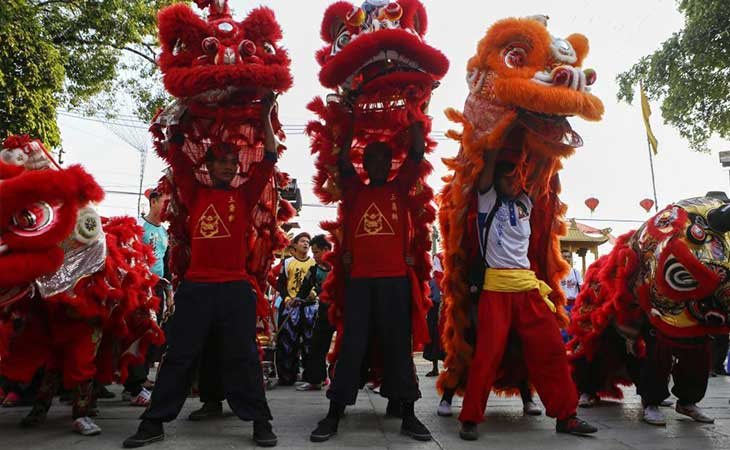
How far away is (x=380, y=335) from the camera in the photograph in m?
3.68

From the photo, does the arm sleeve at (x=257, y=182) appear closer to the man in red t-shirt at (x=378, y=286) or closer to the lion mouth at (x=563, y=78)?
the man in red t-shirt at (x=378, y=286)

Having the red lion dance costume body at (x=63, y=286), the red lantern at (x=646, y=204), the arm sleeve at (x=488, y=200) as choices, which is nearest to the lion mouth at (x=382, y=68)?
the arm sleeve at (x=488, y=200)

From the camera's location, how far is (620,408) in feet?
15.7

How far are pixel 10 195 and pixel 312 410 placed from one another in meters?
2.63

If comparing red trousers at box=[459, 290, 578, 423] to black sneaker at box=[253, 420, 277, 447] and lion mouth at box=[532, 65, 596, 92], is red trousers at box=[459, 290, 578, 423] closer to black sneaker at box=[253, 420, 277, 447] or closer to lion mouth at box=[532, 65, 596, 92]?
black sneaker at box=[253, 420, 277, 447]

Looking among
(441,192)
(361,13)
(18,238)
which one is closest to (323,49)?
(361,13)

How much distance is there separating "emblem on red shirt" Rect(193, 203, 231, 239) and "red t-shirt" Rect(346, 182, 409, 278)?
81cm

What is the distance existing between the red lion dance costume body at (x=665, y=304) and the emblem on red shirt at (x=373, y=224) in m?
1.81

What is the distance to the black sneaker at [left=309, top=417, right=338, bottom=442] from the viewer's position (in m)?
3.38

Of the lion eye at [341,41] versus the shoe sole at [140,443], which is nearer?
the shoe sole at [140,443]

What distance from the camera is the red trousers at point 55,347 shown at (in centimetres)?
364

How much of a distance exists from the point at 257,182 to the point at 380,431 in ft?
5.62

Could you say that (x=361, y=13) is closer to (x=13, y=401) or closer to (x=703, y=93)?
(x=13, y=401)

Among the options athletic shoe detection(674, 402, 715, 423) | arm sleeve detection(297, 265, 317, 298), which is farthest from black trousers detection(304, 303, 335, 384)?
athletic shoe detection(674, 402, 715, 423)
